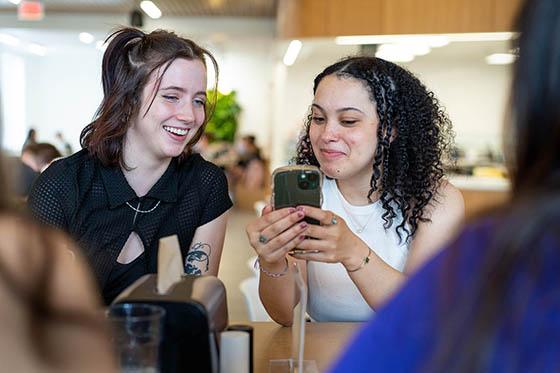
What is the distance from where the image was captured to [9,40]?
14.5 m

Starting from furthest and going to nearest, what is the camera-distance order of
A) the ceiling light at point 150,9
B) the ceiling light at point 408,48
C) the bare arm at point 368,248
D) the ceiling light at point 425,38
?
the ceiling light at point 150,9
the ceiling light at point 408,48
the ceiling light at point 425,38
the bare arm at point 368,248

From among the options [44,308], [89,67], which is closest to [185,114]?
[44,308]

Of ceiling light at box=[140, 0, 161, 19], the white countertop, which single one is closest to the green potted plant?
ceiling light at box=[140, 0, 161, 19]

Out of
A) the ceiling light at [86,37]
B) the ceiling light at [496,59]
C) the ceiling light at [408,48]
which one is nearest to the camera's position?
the ceiling light at [408,48]

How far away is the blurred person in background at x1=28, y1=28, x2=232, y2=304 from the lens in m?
1.97

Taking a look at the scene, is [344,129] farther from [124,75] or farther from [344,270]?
[124,75]

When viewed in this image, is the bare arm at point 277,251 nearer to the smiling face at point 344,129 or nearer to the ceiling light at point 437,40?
the smiling face at point 344,129

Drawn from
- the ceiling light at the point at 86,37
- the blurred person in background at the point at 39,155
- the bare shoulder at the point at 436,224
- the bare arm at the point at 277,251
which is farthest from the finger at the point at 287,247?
the ceiling light at the point at 86,37

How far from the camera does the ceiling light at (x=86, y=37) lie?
13563 mm

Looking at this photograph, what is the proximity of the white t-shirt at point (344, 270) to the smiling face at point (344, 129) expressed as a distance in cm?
13

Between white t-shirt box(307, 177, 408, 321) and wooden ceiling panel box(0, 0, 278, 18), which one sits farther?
wooden ceiling panel box(0, 0, 278, 18)

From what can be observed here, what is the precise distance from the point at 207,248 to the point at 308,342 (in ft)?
2.05

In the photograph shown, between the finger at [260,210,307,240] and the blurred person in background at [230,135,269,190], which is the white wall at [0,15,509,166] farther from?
the finger at [260,210,307,240]

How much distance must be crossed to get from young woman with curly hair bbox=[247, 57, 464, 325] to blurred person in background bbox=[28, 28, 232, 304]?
0.39m
